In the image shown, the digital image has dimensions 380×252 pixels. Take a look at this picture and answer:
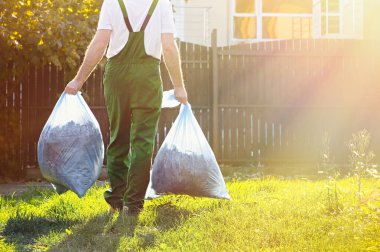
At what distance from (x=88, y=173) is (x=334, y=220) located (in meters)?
1.81

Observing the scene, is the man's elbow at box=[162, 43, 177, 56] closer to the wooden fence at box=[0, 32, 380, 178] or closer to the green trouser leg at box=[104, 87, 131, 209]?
the green trouser leg at box=[104, 87, 131, 209]

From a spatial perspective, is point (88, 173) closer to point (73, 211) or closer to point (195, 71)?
point (73, 211)

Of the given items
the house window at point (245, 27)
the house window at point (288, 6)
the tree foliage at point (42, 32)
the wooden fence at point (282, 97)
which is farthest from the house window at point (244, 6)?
the tree foliage at point (42, 32)

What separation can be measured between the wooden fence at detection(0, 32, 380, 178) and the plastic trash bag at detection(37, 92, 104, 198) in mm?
5573

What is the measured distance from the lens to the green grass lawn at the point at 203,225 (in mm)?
3943

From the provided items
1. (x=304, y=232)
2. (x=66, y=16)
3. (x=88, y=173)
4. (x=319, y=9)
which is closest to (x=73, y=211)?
(x=88, y=173)

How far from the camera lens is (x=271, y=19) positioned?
691 inches

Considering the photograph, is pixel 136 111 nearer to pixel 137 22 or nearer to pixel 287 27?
pixel 137 22

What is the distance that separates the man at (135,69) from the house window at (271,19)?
1251 centimetres

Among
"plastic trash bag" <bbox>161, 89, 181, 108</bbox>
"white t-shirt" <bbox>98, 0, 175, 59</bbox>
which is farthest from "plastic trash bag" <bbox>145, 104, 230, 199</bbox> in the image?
"white t-shirt" <bbox>98, 0, 175, 59</bbox>

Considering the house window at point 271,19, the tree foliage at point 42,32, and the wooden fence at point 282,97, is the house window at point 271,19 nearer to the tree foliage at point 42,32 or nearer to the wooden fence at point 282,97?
the wooden fence at point 282,97

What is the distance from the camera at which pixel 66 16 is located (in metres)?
8.26

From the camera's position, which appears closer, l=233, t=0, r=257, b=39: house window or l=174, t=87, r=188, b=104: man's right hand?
l=174, t=87, r=188, b=104: man's right hand

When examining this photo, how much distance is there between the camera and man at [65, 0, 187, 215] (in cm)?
460
